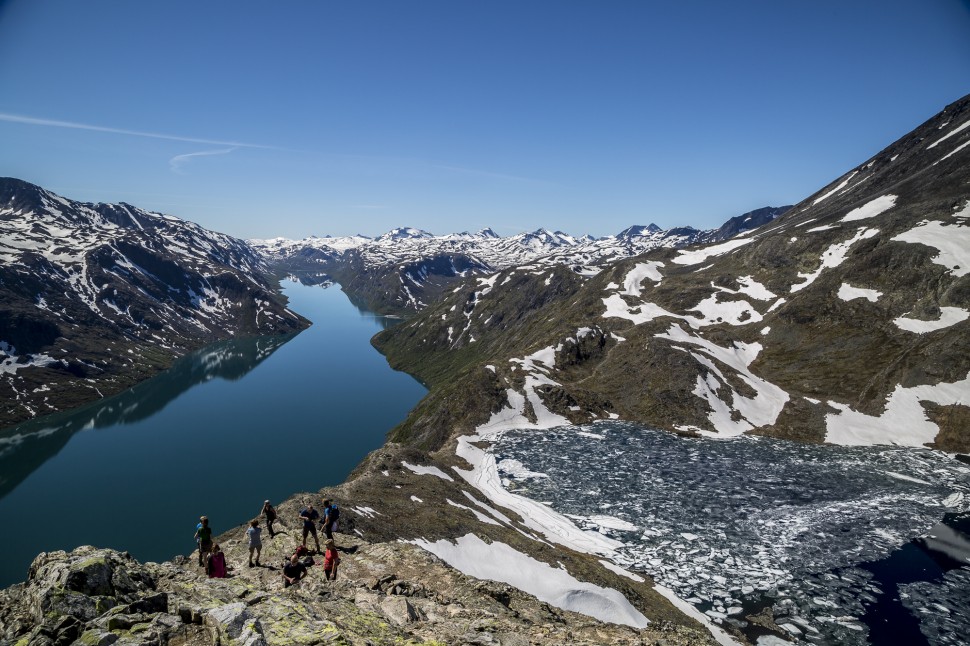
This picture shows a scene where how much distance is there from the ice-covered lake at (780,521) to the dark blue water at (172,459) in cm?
6294

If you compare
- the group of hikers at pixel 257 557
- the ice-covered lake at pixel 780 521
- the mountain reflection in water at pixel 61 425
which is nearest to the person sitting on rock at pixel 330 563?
the group of hikers at pixel 257 557

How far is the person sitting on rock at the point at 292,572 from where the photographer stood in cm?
2041

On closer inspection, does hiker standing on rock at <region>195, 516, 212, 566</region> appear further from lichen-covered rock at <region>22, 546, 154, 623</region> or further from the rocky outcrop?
lichen-covered rock at <region>22, 546, 154, 623</region>

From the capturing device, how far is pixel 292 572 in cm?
2072

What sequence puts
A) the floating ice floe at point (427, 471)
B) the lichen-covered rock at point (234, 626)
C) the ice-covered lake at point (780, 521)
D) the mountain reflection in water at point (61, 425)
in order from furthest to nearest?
the mountain reflection in water at point (61, 425) → the floating ice floe at point (427, 471) → the ice-covered lake at point (780, 521) → the lichen-covered rock at point (234, 626)

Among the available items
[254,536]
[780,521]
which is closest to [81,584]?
[254,536]

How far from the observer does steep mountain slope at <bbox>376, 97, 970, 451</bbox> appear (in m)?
84.0

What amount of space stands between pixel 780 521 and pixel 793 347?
6865 cm

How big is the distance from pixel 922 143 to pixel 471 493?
235m

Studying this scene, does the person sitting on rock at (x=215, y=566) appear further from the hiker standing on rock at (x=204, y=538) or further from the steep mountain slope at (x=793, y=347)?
the steep mountain slope at (x=793, y=347)

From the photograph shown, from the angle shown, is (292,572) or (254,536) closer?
(292,572)

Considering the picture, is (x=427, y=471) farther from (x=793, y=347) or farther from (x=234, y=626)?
(x=793, y=347)

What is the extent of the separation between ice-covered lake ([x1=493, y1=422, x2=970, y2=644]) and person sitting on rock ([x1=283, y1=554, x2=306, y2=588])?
35.9m

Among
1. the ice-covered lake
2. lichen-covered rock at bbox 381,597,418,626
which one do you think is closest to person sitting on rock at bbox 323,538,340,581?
lichen-covered rock at bbox 381,597,418,626
